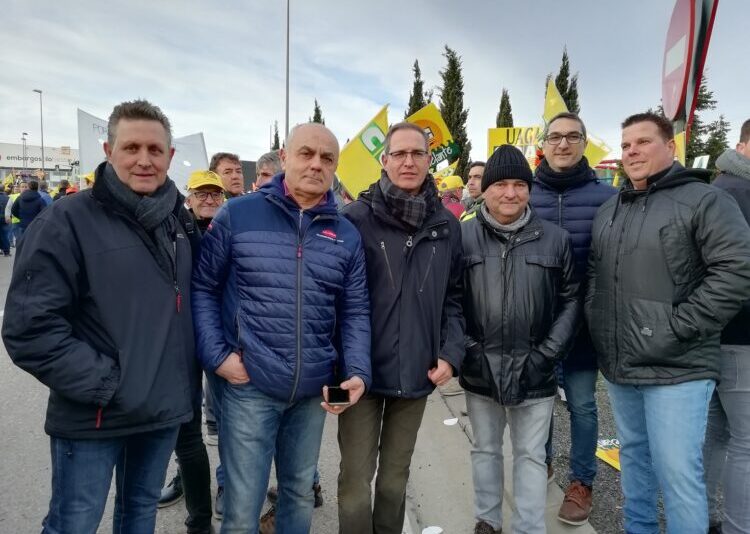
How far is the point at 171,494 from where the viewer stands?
2.96 meters

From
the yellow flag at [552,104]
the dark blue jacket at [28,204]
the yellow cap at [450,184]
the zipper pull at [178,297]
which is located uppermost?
the yellow flag at [552,104]

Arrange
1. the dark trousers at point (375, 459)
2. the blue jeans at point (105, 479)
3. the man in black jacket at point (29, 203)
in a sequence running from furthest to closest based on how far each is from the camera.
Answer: the man in black jacket at point (29, 203) < the dark trousers at point (375, 459) < the blue jeans at point (105, 479)

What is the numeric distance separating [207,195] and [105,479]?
1.92 metres

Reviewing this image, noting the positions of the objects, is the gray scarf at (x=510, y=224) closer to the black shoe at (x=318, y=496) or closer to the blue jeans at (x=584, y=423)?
the blue jeans at (x=584, y=423)

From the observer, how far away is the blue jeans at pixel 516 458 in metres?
2.43

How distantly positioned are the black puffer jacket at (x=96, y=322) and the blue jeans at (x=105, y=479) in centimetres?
11

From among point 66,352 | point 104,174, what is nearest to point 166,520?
point 66,352

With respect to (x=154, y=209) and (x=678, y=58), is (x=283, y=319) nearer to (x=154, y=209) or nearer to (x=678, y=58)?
(x=154, y=209)

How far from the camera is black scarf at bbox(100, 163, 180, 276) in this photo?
1752 mm

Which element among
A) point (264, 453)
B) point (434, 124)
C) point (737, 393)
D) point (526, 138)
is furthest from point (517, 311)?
point (526, 138)

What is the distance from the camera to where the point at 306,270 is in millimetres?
2049

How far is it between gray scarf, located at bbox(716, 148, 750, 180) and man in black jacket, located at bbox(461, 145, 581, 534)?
957 mm

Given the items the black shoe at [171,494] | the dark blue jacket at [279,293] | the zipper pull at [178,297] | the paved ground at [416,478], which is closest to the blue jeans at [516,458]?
the paved ground at [416,478]

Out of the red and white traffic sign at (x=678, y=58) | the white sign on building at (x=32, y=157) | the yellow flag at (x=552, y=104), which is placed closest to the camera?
the red and white traffic sign at (x=678, y=58)
